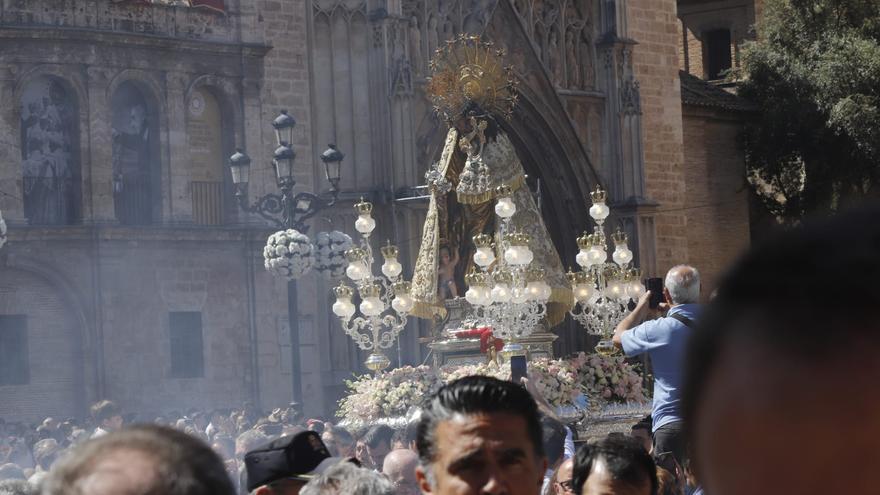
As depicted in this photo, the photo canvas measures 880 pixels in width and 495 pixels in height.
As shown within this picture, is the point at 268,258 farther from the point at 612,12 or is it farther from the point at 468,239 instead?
the point at 612,12

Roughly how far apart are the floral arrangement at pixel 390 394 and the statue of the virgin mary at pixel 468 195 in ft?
6.49

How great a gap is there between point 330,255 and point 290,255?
0.70 metres

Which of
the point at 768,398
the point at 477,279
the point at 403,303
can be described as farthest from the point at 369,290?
the point at 768,398

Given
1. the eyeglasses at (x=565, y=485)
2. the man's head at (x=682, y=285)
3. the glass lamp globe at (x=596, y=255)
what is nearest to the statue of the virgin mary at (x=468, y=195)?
the glass lamp globe at (x=596, y=255)

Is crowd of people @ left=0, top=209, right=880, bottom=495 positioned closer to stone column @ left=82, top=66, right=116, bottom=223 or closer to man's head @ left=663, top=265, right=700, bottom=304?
man's head @ left=663, top=265, right=700, bottom=304

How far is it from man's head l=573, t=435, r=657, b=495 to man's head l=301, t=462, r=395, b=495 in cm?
133

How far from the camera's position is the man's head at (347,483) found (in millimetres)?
4320

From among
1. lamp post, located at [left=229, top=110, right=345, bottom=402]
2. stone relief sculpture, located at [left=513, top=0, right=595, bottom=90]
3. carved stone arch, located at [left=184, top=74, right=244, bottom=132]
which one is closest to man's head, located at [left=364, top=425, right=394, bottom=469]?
lamp post, located at [left=229, top=110, right=345, bottom=402]

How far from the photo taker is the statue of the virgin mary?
1859 cm

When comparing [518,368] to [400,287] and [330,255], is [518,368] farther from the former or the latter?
[330,255]

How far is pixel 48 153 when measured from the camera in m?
25.4

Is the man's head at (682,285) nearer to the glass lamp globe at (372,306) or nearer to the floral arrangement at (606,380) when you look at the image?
the floral arrangement at (606,380)

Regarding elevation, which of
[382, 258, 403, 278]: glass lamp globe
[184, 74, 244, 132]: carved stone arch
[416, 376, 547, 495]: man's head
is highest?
[184, 74, 244, 132]: carved stone arch

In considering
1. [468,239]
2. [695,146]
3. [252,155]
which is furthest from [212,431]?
[695,146]
